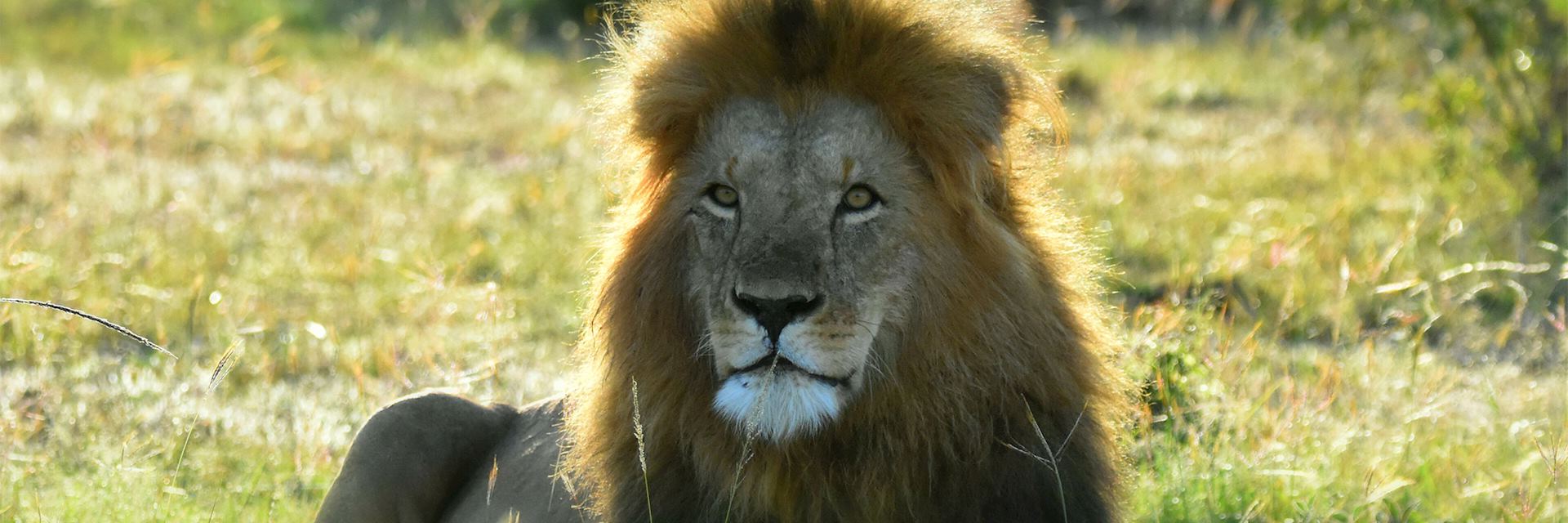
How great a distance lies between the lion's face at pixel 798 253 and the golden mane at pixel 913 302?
0.17 ft

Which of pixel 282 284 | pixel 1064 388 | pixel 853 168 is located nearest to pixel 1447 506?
pixel 1064 388

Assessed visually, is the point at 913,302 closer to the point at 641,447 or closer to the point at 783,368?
the point at 783,368

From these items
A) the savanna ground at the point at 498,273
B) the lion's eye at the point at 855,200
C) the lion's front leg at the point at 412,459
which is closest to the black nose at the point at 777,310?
the lion's eye at the point at 855,200

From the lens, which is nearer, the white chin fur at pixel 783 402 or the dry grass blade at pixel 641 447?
the white chin fur at pixel 783 402

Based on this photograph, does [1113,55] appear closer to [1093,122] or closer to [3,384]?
[1093,122]

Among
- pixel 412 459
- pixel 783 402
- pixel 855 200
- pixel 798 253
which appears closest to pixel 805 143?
pixel 855 200

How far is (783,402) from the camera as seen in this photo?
3289 millimetres

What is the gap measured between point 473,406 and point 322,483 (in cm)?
71

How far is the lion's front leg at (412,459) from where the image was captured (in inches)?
176

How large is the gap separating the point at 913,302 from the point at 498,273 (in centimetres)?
518

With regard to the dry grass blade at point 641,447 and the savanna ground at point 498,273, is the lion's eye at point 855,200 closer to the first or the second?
the dry grass blade at point 641,447

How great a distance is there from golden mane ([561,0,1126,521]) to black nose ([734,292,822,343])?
0.29 meters

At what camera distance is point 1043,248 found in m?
3.76

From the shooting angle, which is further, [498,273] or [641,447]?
[498,273]
